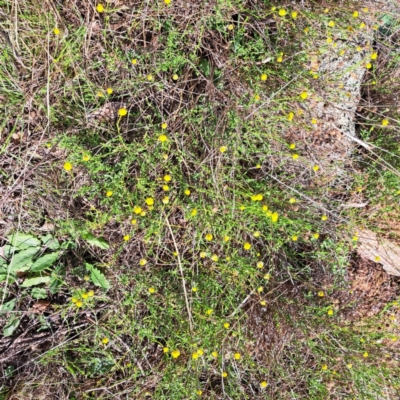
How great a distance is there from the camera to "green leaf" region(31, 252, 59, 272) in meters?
2.49

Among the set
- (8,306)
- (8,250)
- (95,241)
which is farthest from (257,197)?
(8,306)

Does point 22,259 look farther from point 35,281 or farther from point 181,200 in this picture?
point 181,200

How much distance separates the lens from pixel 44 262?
2496mm

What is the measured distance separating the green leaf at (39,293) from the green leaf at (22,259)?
0.15 meters

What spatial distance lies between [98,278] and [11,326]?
0.65 meters

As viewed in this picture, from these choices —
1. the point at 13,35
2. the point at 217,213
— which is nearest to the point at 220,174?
the point at 217,213

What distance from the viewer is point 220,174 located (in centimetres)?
238

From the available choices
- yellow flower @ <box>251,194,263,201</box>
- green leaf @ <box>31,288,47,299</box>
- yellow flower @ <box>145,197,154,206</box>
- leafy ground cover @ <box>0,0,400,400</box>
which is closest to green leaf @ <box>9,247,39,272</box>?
leafy ground cover @ <box>0,0,400,400</box>

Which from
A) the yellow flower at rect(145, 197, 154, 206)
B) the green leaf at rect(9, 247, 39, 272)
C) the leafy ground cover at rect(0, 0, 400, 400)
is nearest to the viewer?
the yellow flower at rect(145, 197, 154, 206)

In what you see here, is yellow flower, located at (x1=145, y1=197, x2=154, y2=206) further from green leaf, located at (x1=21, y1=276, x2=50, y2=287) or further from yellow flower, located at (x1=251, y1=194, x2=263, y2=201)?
green leaf, located at (x1=21, y1=276, x2=50, y2=287)

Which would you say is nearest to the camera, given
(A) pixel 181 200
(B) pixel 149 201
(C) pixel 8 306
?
(B) pixel 149 201

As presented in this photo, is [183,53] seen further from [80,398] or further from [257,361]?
[80,398]

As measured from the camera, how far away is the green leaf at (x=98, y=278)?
249 centimetres

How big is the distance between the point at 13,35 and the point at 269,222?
1.87 metres
